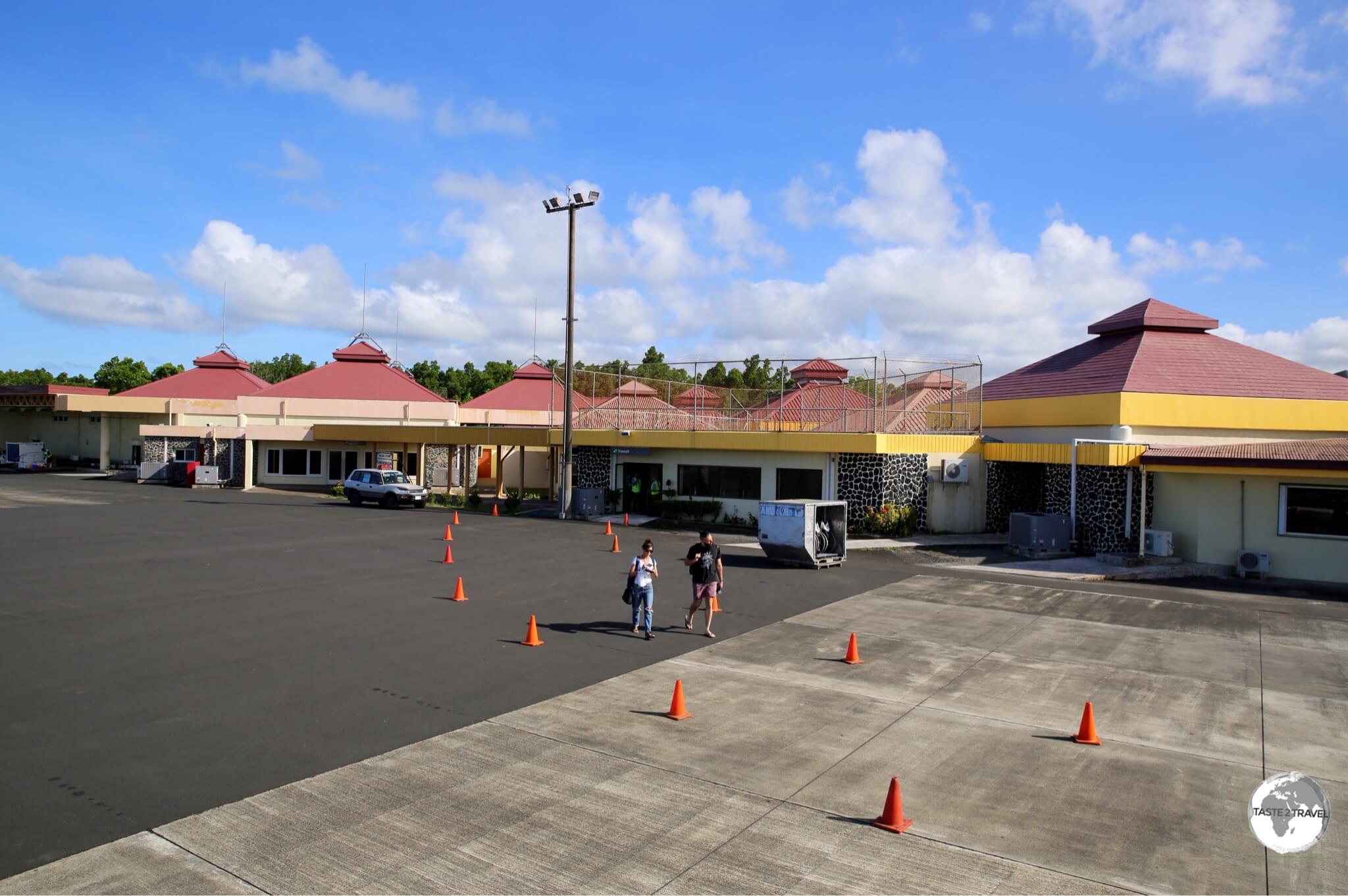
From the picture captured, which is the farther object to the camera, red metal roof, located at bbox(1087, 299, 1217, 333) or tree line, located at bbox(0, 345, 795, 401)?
tree line, located at bbox(0, 345, 795, 401)

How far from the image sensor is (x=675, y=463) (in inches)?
1328

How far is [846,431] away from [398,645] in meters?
19.4

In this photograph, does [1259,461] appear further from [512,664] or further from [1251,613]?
[512,664]

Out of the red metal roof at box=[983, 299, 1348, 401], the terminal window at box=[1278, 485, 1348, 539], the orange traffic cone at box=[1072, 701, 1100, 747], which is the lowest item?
the orange traffic cone at box=[1072, 701, 1100, 747]

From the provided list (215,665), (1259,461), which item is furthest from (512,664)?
(1259,461)

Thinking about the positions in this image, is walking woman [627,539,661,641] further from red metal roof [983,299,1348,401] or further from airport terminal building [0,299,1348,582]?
red metal roof [983,299,1348,401]

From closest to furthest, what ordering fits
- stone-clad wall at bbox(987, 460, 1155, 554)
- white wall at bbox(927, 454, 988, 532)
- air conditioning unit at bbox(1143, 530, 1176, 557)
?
air conditioning unit at bbox(1143, 530, 1176, 557) → stone-clad wall at bbox(987, 460, 1155, 554) → white wall at bbox(927, 454, 988, 532)

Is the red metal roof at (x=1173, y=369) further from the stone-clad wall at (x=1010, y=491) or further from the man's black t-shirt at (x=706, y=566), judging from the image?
the man's black t-shirt at (x=706, y=566)

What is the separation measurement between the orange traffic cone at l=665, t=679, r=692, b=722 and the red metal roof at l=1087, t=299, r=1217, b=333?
26.2 meters

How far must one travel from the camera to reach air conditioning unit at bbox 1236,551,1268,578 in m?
21.9

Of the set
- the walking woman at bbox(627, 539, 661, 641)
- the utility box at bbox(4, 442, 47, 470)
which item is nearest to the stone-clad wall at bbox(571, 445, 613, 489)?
the walking woman at bbox(627, 539, 661, 641)

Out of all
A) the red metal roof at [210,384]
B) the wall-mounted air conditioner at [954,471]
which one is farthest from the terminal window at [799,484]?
the red metal roof at [210,384]

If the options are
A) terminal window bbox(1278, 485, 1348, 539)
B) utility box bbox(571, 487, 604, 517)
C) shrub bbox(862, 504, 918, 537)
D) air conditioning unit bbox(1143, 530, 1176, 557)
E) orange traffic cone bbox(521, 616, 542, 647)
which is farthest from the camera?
utility box bbox(571, 487, 604, 517)

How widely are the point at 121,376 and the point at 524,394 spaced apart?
2134 inches
